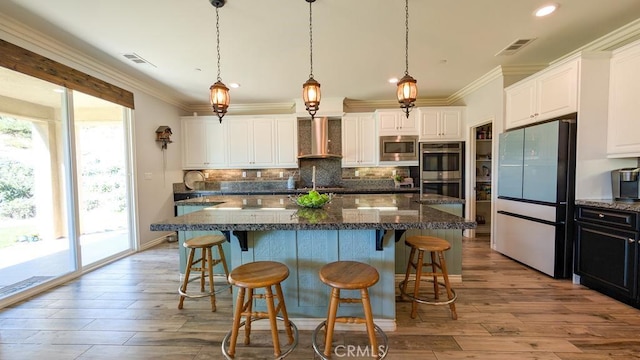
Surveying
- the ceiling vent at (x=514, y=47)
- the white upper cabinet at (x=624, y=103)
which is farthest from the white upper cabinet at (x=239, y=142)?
the white upper cabinet at (x=624, y=103)

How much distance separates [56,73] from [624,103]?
5.87 m

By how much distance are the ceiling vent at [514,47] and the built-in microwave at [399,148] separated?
73.3 inches

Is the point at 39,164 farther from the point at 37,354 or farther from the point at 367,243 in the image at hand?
the point at 367,243

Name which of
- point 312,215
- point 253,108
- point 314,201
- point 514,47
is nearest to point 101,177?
point 253,108

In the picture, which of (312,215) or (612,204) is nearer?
(312,215)

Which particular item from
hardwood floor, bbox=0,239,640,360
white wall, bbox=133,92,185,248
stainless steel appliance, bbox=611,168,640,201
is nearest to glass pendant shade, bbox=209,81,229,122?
hardwood floor, bbox=0,239,640,360

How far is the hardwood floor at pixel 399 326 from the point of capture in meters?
1.77

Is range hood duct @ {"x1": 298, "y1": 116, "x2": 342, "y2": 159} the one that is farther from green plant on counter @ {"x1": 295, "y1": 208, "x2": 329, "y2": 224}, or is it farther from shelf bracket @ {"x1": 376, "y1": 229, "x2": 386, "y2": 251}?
shelf bracket @ {"x1": 376, "y1": 229, "x2": 386, "y2": 251}

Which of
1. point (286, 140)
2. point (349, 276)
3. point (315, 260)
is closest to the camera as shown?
point (349, 276)

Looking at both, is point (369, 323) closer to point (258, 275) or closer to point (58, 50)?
point (258, 275)

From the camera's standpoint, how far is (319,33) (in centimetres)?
262

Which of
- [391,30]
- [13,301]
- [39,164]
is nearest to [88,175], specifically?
[39,164]

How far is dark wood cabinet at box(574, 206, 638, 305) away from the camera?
2.23 m

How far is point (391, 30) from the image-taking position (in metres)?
2.58
